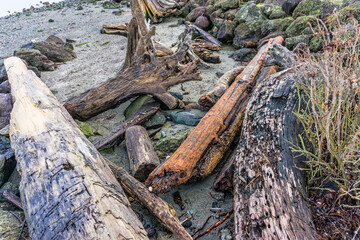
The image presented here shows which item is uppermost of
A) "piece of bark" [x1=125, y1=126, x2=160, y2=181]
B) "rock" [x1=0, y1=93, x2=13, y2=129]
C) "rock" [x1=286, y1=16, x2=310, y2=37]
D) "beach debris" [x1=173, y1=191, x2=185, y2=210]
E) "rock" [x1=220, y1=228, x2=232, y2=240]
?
"rock" [x1=286, y1=16, x2=310, y2=37]

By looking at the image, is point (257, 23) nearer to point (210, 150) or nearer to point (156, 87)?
point (156, 87)

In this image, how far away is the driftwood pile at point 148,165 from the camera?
1796 millimetres

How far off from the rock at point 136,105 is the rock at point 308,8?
4987 mm

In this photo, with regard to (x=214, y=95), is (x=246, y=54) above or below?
below

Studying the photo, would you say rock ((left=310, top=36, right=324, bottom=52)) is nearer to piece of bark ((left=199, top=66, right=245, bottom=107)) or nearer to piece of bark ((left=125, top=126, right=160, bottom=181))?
piece of bark ((left=199, top=66, right=245, bottom=107))

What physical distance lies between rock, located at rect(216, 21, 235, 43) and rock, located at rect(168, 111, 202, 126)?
15.2 feet

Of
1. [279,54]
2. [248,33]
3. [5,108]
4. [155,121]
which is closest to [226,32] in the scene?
[248,33]

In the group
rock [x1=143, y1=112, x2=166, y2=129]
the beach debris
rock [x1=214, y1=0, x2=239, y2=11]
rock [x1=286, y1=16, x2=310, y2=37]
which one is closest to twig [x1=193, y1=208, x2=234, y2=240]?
the beach debris

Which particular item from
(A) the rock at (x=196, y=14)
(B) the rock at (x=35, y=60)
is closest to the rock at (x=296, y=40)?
(A) the rock at (x=196, y=14)

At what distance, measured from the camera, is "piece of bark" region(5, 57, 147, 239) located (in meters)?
1.71

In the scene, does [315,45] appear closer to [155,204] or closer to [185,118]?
[185,118]

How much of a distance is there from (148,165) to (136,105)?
→ 1843 mm

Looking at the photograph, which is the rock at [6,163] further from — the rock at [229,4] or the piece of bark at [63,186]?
the rock at [229,4]

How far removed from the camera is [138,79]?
178 inches
